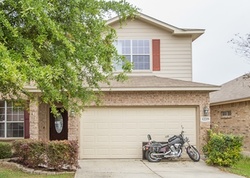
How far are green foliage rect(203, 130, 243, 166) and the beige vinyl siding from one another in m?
4.66

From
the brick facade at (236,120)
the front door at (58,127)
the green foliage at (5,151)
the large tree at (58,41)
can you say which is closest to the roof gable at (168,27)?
the brick facade at (236,120)

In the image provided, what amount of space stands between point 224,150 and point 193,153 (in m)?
1.48

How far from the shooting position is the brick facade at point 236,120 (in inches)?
731

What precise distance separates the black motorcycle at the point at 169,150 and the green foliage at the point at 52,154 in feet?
11.3

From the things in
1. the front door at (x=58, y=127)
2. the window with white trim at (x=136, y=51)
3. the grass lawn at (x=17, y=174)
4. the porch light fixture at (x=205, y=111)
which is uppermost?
the window with white trim at (x=136, y=51)

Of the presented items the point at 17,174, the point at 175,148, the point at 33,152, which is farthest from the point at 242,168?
the point at 17,174

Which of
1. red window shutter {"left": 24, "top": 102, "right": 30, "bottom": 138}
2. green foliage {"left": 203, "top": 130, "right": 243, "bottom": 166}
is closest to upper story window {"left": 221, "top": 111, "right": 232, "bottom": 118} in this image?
green foliage {"left": 203, "top": 130, "right": 243, "bottom": 166}

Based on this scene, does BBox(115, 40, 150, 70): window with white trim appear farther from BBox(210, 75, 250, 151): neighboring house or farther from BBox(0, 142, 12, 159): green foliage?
BBox(0, 142, 12, 159): green foliage

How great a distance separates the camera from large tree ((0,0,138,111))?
24.2 ft

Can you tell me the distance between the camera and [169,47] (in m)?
17.3

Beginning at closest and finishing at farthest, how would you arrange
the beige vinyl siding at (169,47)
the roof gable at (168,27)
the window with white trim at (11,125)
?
the window with white trim at (11,125)
the roof gable at (168,27)
the beige vinyl siding at (169,47)

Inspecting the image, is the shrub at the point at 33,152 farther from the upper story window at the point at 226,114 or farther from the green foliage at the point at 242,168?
the upper story window at the point at 226,114

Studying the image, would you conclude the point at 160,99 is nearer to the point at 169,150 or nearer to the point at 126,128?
the point at 126,128

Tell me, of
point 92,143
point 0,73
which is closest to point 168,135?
point 92,143
